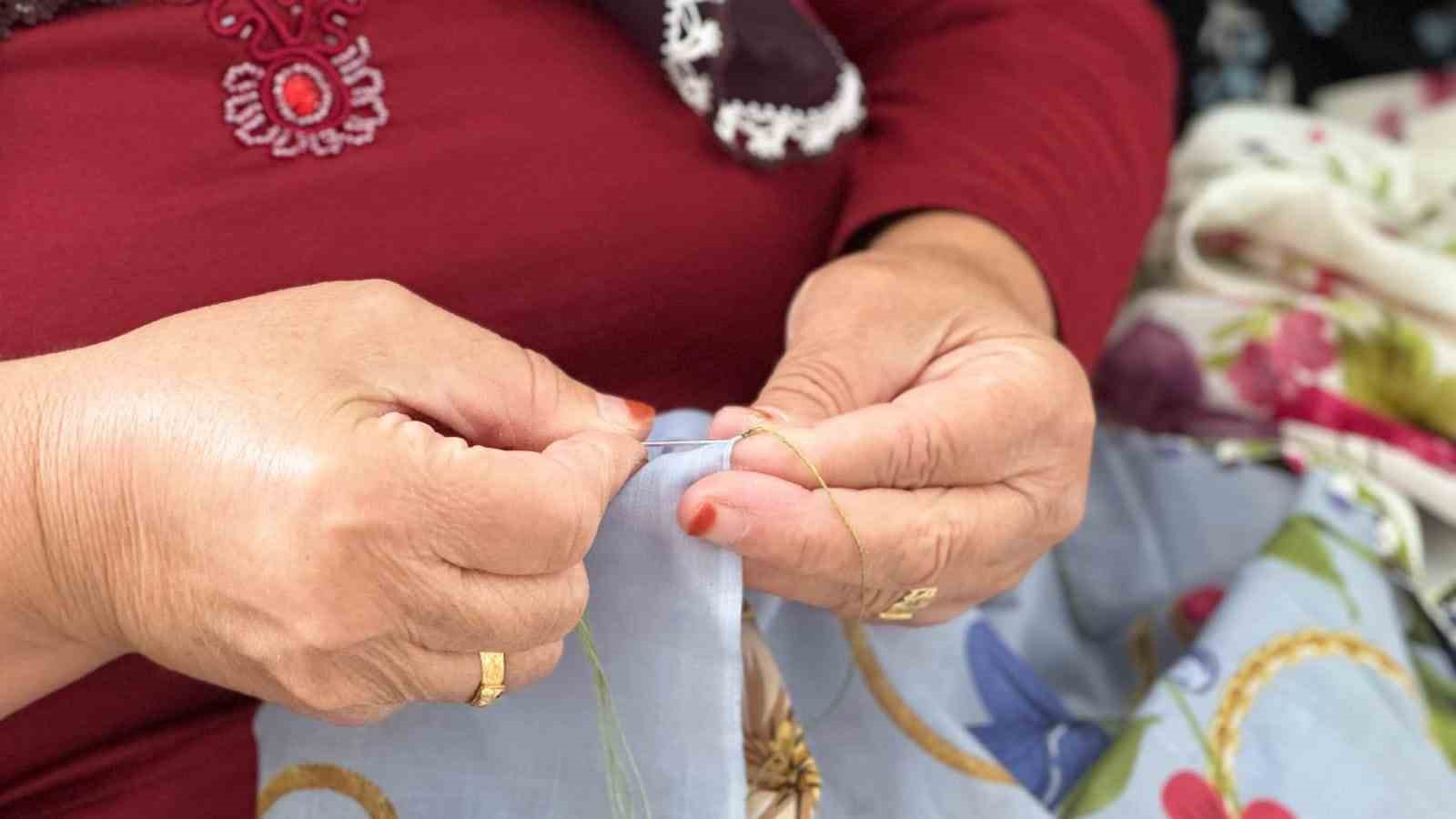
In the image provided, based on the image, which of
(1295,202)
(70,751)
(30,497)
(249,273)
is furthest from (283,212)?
(1295,202)

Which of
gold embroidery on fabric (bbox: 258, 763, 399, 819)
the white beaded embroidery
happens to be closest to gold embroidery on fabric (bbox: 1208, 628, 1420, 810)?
gold embroidery on fabric (bbox: 258, 763, 399, 819)

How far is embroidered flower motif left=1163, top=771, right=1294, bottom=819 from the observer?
2.25 feet

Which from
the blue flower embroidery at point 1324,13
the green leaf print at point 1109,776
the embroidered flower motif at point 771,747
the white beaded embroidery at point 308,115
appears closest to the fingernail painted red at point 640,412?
the embroidered flower motif at point 771,747

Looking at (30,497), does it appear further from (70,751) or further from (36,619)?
(70,751)

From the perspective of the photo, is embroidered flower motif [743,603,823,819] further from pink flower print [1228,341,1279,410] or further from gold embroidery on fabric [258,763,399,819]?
pink flower print [1228,341,1279,410]

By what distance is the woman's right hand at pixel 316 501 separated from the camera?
47 cm

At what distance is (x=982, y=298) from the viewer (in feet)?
2.35

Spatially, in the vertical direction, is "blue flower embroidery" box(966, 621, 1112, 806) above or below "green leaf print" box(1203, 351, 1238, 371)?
below

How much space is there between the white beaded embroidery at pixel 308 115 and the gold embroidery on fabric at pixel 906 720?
415mm

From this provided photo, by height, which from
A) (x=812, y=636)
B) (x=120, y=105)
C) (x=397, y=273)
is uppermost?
(x=120, y=105)

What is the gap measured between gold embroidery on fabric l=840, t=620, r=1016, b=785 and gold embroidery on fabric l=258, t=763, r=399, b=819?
0.28 meters

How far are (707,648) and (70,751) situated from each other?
363 mm

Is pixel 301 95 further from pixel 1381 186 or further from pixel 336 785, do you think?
pixel 1381 186

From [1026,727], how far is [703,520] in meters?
0.33
